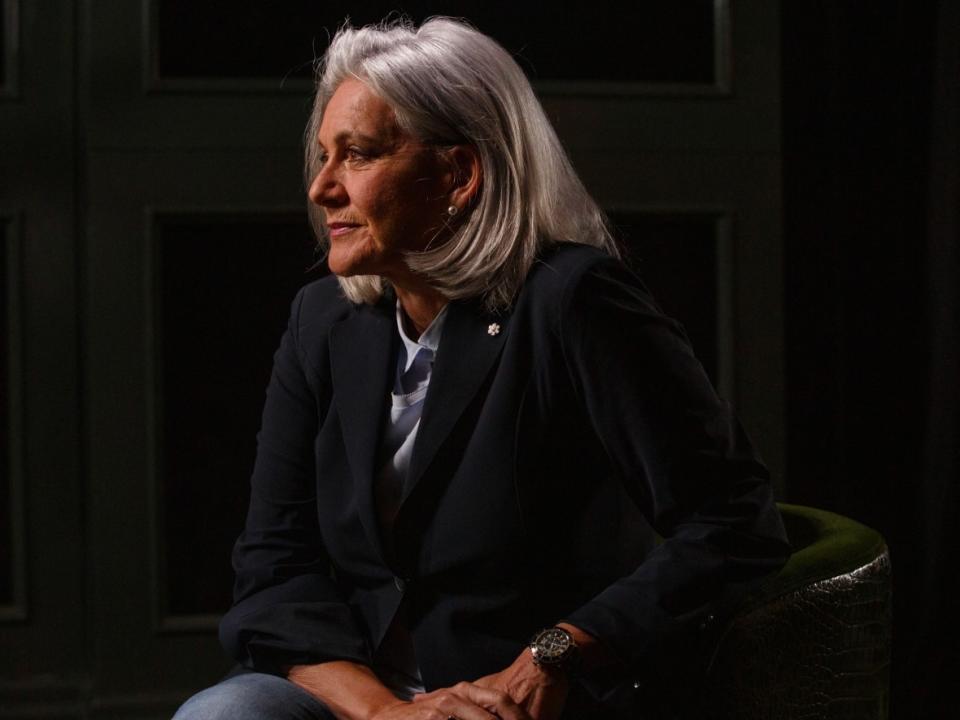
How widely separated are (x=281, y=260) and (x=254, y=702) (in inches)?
48.1

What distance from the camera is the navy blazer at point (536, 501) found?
1.36 m

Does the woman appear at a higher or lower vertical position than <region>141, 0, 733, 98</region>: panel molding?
lower

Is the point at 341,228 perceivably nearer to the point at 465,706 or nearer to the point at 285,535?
the point at 285,535

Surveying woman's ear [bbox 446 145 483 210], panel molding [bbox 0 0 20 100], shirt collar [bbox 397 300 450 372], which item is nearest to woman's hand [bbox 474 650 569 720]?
shirt collar [bbox 397 300 450 372]

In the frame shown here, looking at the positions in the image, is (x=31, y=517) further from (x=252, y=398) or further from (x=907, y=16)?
(x=907, y=16)

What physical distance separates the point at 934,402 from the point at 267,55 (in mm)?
1437

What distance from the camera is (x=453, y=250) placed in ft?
4.83

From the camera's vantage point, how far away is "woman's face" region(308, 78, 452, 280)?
1469 millimetres

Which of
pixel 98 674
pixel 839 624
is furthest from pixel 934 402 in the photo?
pixel 98 674

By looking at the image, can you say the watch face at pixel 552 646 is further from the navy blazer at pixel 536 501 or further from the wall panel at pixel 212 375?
the wall panel at pixel 212 375

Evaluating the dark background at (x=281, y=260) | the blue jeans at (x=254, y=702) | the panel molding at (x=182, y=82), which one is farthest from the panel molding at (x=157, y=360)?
the blue jeans at (x=254, y=702)

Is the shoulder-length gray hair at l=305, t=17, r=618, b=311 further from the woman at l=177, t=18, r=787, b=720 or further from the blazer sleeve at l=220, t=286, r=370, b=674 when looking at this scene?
the blazer sleeve at l=220, t=286, r=370, b=674

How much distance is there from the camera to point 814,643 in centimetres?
139

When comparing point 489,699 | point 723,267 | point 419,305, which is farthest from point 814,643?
point 723,267
